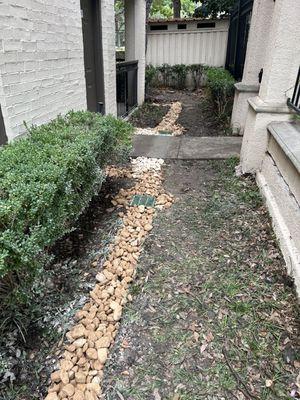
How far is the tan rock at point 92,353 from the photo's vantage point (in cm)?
178

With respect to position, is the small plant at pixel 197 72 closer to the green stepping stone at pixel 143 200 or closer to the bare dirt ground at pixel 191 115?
the bare dirt ground at pixel 191 115

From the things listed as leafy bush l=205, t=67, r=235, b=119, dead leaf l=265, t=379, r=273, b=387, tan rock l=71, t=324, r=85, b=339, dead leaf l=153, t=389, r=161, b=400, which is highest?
leafy bush l=205, t=67, r=235, b=119

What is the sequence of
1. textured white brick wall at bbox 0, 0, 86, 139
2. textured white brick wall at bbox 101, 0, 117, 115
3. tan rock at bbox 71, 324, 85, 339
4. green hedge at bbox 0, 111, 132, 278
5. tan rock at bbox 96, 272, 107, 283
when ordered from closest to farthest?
1. green hedge at bbox 0, 111, 132, 278
2. tan rock at bbox 71, 324, 85, 339
3. tan rock at bbox 96, 272, 107, 283
4. textured white brick wall at bbox 0, 0, 86, 139
5. textured white brick wall at bbox 101, 0, 117, 115

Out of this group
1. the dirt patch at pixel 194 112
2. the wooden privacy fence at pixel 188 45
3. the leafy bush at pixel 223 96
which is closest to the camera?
the dirt patch at pixel 194 112

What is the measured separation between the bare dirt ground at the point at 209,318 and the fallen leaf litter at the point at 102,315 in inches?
3.0

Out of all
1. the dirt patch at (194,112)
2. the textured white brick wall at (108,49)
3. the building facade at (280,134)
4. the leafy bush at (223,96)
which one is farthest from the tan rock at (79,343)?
the leafy bush at (223,96)

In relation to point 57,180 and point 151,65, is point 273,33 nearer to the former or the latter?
point 57,180

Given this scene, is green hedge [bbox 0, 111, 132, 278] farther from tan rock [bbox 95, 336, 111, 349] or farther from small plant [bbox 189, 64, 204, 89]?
small plant [bbox 189, 64, 204, 89]

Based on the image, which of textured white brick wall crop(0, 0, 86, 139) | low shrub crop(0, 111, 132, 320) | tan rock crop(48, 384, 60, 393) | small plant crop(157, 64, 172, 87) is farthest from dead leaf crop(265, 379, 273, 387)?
small plant crop(157, 64, 172, 87)

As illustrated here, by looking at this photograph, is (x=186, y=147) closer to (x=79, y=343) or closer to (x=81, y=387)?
(x=79, y=343)

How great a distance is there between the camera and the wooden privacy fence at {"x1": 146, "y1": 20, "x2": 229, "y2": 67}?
37.4ft

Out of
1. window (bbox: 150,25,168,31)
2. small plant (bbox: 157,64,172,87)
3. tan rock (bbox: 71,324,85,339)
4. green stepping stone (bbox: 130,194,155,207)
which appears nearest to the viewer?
tan rock (bbox: 71,324,85,339)

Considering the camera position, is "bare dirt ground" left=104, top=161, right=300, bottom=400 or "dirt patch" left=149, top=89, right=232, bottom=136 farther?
"dirt patch" left=149, top=89, right=232, bottom=136

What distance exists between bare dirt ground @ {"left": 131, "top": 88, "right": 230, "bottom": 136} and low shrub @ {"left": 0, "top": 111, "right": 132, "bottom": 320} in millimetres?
3578
